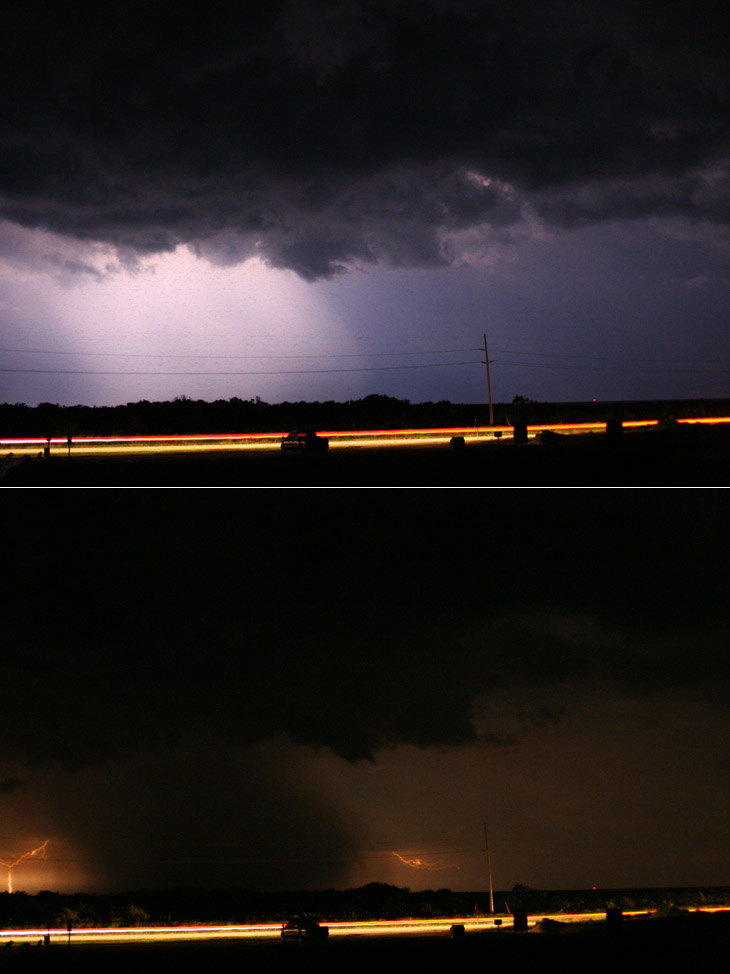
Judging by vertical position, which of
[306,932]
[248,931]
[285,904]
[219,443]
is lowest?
[285,904]

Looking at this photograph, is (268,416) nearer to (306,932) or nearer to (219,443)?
(219,443)

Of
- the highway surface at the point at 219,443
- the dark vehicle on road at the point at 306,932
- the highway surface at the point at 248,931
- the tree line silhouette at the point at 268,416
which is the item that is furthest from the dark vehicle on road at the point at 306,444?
the tree line silhouette at the point at 268,416

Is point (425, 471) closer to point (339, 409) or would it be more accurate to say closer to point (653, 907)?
point (653, 907)

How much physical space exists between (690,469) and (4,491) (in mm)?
21976

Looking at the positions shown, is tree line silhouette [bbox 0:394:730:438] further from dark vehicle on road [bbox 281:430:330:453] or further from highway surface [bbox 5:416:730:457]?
dark vehicle on road [bbox 281:430:330:453]

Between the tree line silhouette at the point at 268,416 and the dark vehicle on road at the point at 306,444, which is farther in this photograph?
the tree line silhouette at the point at 268,416

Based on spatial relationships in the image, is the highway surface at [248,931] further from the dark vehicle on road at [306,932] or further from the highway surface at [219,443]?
the highway surface at [219,443]

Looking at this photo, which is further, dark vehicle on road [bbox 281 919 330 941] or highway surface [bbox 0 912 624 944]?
highway surface [bbox 0 912 624 944]

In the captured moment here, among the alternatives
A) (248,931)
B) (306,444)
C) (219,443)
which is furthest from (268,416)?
(248,931)

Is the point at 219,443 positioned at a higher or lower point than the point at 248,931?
higher

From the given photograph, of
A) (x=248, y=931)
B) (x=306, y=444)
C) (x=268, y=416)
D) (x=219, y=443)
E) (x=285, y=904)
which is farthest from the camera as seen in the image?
(x=268, y=416)

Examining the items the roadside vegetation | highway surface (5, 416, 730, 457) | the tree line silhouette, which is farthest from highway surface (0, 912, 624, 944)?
the tree line silhouette

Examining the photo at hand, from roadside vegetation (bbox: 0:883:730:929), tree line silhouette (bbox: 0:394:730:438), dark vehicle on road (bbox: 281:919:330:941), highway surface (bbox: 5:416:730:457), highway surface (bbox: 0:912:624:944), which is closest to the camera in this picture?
dark vehicle on road (bbox: 281:919:330:941)

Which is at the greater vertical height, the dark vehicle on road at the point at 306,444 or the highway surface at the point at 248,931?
the dark vehicle on road at the point at 306,444
